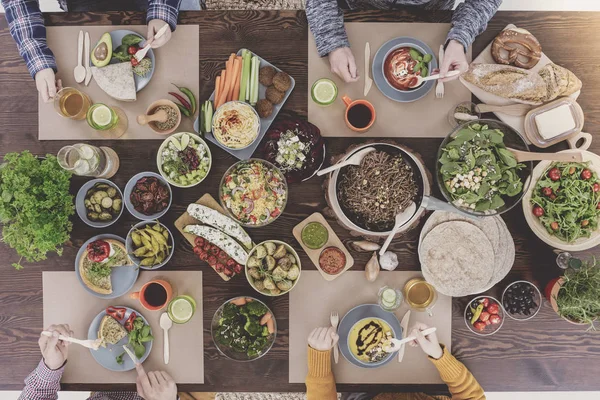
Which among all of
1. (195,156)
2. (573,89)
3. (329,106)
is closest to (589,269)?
(573,89)

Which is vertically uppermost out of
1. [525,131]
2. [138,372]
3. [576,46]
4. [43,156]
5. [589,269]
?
[576,46]

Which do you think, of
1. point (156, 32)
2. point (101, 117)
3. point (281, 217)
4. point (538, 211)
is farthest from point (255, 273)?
point (538, 211)

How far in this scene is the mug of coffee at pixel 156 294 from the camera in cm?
188

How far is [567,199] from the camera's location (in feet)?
5.99

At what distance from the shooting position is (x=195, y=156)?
186 centimetres

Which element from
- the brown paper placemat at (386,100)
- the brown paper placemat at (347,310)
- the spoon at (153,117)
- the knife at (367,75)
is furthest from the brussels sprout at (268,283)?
the knife at (367,75)

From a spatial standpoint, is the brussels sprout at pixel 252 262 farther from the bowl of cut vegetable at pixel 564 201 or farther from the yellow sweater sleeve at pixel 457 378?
the bowl of cut vegetable at pixel 564 201

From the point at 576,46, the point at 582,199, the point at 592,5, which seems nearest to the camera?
the point at 582,199

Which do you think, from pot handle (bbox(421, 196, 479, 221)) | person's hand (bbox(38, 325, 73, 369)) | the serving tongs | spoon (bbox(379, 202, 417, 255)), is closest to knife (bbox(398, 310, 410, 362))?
spoon (bbox(379, 202, 417, 255))

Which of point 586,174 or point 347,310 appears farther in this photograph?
point 347,310

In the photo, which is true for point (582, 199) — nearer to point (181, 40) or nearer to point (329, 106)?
point (329, 106)

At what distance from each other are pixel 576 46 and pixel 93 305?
8.55 ft

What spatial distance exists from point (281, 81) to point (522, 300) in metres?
1.49

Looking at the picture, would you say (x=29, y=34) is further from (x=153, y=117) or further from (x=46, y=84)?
(x=153, y=117)
